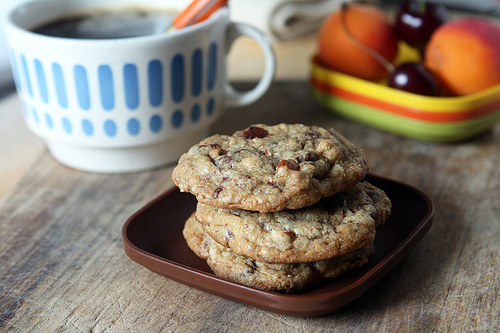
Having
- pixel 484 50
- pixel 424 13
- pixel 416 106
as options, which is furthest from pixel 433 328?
pixel 424 13

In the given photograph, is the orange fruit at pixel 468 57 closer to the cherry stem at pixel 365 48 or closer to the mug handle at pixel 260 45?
the cherry stem at pixel 365 48

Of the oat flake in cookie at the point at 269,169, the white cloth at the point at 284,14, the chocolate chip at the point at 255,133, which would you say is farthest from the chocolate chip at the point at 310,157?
the white cloth at the point at 284,14

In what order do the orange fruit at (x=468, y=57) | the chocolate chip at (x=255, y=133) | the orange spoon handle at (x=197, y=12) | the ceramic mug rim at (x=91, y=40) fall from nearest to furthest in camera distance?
the chocolate chip at (x=255, y=133)
the ceramic mug rim at (x=91, y=40)
the orange spoon handle at (x=197, y=12)
the orange fruit at (x=468, y=57)

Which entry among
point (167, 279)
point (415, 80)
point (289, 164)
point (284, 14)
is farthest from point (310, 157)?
point (284, 14)

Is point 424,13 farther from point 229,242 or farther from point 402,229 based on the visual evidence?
point 229,242

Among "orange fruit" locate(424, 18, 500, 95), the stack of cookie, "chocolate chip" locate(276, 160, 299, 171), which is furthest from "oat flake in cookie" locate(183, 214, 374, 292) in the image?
"orange fruit" locate(424, 18, 500, 95)
